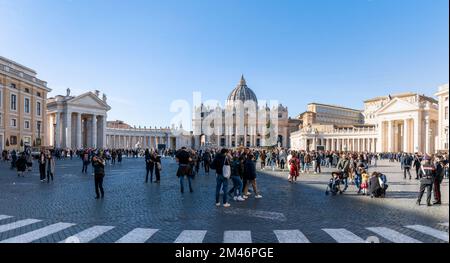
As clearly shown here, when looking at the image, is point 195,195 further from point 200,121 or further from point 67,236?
point 200,121

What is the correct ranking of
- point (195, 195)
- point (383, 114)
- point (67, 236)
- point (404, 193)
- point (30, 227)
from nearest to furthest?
1. point (67, 236)
2. point (30, 227)
3. point (195, 195)
4. point (404, 193)
5. point (383, 114)

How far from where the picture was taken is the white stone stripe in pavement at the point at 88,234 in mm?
6169

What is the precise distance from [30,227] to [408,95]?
102 meters

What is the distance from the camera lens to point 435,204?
10.4m

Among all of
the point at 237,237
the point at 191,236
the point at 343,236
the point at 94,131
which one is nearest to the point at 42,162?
the point at 191,236

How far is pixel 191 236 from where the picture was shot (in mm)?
6430

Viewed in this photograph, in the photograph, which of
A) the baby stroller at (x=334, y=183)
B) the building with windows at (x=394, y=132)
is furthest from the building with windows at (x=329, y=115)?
the baby stroller at (x=334, y=183)

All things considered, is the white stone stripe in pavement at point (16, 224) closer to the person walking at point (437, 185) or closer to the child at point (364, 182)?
the child at point (364, 182)

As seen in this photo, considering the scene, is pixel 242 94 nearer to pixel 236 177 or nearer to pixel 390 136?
pixel 390 136

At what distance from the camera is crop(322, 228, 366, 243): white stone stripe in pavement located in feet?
20.4

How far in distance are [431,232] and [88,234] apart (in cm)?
709

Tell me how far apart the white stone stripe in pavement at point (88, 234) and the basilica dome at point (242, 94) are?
124532mm

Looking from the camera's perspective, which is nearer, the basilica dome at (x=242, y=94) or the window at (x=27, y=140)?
the window at (x=27, y=140)
